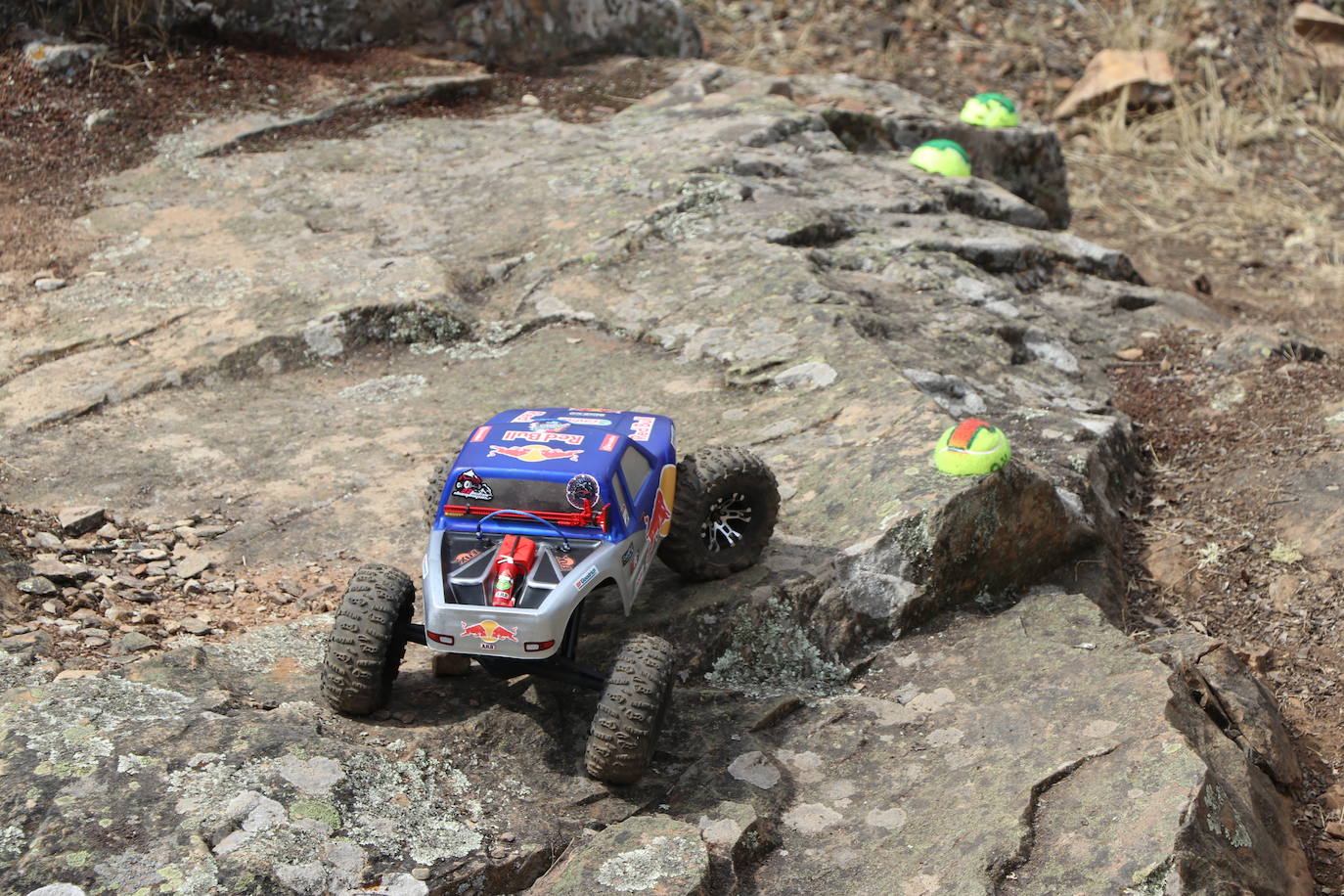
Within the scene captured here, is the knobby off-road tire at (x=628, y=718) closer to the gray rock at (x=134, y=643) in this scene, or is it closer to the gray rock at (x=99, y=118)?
the gray rock at (x=134, y=643)

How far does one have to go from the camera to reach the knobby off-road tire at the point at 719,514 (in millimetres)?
4867

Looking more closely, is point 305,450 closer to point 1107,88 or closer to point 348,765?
point 348,765

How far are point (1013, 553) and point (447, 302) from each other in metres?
3.64

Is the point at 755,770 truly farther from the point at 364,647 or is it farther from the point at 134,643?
the point at 134,643

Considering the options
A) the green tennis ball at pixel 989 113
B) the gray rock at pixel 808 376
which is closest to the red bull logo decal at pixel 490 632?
the gray rock at pixel 808 376

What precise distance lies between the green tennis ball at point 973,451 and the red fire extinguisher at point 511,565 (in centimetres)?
193

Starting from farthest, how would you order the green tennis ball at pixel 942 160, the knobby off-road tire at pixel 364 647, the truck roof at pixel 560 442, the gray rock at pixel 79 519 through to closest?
the green tennis ball at pixel 942 160
the gray rock at pixel 79 519
the truck roof at pixel 560 442
the knobby off-road tire at pixel 364 647

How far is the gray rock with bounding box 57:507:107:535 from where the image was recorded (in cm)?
540

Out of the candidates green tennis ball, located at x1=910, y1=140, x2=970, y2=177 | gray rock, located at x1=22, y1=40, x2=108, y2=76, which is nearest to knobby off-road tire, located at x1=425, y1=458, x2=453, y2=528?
green tennis ball, located at x1=910, y1=140, x2=970, y2=177

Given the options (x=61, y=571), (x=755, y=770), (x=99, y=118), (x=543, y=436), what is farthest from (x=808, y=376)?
(x=99, y=118)

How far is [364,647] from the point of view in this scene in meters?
4.11

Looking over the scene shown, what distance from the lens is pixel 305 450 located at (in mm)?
6316

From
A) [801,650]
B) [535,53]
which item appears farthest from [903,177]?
[801,650]

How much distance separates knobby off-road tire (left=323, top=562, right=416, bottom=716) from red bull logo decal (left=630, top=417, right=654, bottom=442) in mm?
1037
